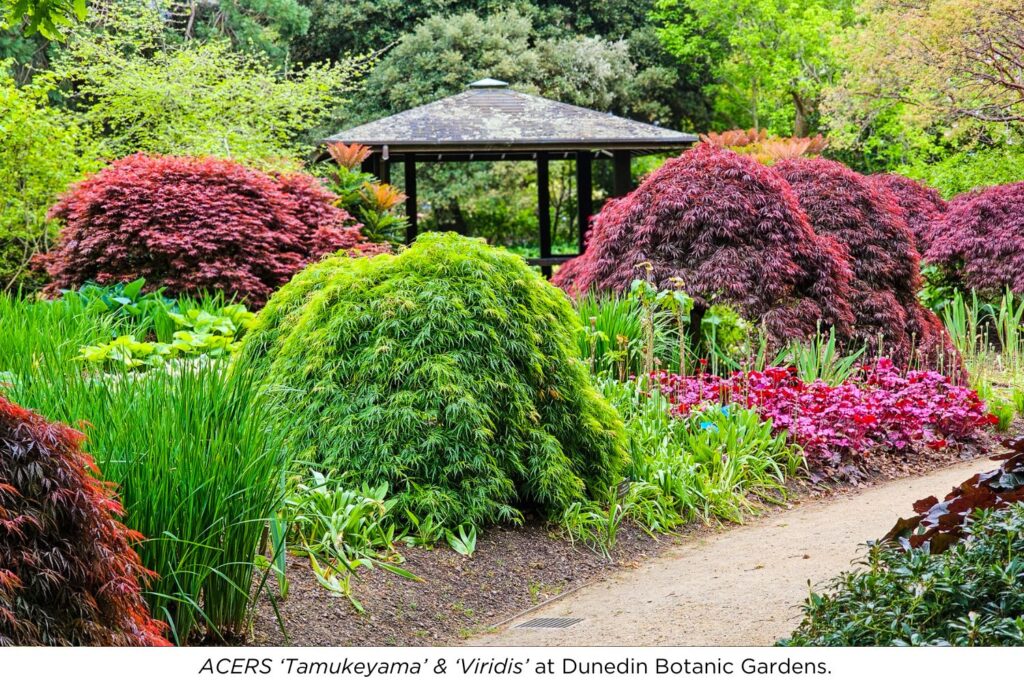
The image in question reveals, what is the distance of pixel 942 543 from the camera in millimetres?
2562

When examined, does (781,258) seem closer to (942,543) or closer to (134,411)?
(942,543)

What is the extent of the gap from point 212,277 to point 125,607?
5.91 m

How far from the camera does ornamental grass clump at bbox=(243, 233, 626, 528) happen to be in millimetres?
3750

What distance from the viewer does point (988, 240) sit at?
916cm

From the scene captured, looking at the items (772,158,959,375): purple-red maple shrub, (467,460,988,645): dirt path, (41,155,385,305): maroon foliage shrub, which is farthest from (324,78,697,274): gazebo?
Result: (467,460,988,645): dirt path

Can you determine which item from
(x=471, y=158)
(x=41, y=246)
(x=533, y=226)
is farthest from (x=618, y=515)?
(x=533, y=226)

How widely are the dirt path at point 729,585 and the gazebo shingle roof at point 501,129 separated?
8.46 metres

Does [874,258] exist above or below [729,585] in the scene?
above

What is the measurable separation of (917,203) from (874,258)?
11.5ft

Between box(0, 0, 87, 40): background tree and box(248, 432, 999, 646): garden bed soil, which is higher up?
box(0, 0, 87, 40): background tree

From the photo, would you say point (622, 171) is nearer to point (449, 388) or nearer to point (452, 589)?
point (449, 388)

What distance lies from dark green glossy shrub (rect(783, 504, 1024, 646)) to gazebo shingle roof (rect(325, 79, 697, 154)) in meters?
10.4

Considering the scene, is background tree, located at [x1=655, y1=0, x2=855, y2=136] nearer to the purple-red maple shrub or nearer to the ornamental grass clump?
the purple-red maple shrub

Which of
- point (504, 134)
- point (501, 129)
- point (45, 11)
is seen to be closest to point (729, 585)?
point (45, 11)
